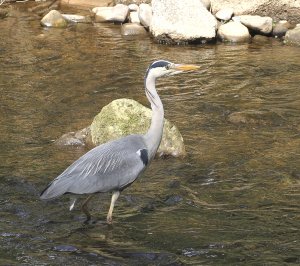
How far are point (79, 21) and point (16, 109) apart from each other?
609 centimetres

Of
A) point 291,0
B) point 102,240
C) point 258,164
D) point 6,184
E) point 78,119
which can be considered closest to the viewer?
point 102,240

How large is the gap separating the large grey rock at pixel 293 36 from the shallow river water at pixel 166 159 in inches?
20.4

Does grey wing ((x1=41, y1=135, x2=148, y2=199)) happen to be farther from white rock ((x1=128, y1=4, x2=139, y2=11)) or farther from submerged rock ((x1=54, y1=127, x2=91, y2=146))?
white rock ((x1=128, y1=4, x2=139, y2=11))

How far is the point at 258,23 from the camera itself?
1553cm

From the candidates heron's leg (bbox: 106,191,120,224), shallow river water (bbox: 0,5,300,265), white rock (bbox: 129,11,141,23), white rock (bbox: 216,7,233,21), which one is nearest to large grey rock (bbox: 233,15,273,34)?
white rock (bbox: 216,7,233,21)

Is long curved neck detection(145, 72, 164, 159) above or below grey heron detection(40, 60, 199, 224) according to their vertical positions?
above

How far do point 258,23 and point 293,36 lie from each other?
80cm

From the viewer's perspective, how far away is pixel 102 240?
22.9ft

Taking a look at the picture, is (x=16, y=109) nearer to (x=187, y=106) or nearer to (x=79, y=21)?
(x=187, y=106)

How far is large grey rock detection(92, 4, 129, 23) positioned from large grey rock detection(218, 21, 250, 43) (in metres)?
2.39

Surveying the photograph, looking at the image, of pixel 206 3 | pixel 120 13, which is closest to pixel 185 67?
pixel 206 3

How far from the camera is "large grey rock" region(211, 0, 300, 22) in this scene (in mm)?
16156

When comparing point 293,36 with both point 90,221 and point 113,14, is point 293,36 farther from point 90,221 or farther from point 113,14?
point 90,221

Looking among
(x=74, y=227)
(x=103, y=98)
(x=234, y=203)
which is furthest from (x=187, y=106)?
(x=74, y=227)
